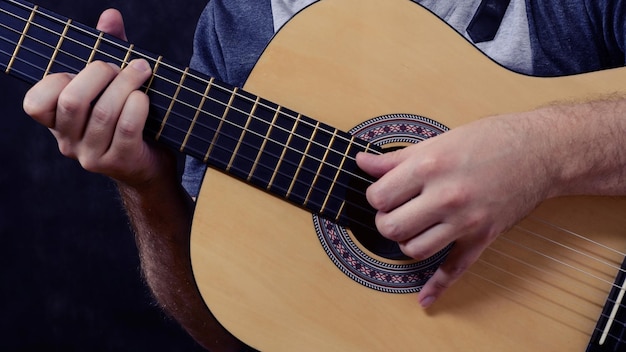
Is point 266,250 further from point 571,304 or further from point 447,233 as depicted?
point 571,304

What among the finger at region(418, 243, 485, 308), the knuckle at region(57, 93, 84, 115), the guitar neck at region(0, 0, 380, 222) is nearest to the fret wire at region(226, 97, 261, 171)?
the guitar neck at region(0, 0, 380, 222)

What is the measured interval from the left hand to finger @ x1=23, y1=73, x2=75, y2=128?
0.46 meters

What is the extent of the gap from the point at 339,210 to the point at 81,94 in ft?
1.39

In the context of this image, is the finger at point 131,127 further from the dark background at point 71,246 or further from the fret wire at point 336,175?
the dark background at point 71,246

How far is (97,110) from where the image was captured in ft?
3.45

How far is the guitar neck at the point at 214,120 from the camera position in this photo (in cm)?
108

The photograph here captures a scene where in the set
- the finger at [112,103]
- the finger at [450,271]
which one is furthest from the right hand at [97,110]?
the finger at [450,271]

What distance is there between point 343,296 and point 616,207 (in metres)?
0.45

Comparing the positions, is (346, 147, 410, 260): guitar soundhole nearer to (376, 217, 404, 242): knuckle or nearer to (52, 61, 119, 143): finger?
(376, 217, 404, 242): knuckle

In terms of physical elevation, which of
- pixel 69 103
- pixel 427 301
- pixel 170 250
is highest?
pixel 69 103

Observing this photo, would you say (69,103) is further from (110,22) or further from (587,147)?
(587,147)

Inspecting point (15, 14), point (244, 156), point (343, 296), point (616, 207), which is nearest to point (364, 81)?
point (244, 156)

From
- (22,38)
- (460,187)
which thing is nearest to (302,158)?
(460,187)

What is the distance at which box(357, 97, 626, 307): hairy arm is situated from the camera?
1.01m
